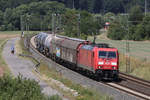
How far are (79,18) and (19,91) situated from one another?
33426 mm

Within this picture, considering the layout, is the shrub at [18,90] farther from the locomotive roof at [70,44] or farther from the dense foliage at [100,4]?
the dense foliage at [100,4]

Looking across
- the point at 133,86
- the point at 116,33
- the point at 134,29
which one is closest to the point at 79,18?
the point at 116,33

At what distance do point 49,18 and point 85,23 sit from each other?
Result: 32520 mm

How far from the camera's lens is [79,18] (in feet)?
166

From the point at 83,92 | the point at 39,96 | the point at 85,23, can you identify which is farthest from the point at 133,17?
the point at 39,96

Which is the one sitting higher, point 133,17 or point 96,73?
point 133,17

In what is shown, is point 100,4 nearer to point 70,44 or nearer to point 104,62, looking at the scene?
point 70,44

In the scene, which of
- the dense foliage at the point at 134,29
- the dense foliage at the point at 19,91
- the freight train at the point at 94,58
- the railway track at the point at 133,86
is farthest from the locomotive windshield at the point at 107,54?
the dense foliage at the point at 134,29

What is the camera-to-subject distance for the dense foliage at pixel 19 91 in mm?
16953

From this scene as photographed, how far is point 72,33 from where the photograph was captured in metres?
64.2

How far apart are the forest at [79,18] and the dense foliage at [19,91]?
1978cm

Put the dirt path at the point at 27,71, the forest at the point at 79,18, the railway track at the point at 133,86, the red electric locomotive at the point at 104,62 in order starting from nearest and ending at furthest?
the dirt path at the point at 27,71
the railway track at the point at 133,86
the red electric locomotive at the point at 104,62
the forest at the point at 79,18

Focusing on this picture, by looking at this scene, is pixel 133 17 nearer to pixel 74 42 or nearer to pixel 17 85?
pixel 74 42

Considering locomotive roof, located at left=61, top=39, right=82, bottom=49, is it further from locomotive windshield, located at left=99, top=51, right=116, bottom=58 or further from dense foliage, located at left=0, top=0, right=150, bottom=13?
dense foliage, located at left=0, top=0, right=150, bottom=13
